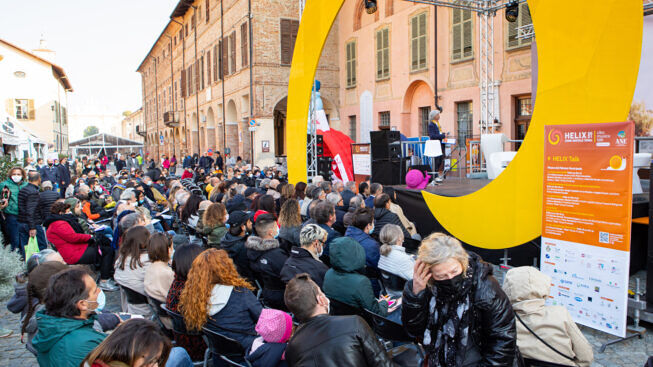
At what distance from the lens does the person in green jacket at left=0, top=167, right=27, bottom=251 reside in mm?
7788

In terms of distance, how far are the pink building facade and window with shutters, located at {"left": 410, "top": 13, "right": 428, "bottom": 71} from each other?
1.5 inches

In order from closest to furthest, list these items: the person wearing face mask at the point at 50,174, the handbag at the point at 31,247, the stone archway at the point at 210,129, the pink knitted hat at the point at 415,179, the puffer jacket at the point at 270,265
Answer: the puffer jacket at the point at 270,265
the handbag at the point at 31,247
the pink knitted hat at the point at 415,179
the person wearing face mask at the point at 50,174
the stone archway at the point at 210,129

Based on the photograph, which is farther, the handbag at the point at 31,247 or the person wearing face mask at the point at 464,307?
the handbag at the point at 31,247

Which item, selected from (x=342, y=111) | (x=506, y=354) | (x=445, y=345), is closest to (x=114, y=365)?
(x=445, y=345)

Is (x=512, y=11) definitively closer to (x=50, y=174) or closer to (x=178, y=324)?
(x=178, y=324)

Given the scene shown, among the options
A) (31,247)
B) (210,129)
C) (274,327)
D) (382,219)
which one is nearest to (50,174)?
(31,247)

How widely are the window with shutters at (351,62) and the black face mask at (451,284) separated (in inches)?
847

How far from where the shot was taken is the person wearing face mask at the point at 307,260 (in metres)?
3.88

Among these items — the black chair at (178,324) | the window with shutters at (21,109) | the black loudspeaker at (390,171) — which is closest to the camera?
the black chair at (178,324)

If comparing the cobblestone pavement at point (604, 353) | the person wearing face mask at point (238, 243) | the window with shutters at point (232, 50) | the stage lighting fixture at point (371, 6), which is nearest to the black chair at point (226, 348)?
the person wearing face mask at point (238, 243)

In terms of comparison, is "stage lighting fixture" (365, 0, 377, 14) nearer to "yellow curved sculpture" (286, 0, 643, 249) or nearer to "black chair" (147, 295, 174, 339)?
"yellow curved sculpture" (286, 0, 643, 249)

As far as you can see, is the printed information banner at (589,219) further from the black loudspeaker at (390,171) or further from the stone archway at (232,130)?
the stone archway at (232,130)

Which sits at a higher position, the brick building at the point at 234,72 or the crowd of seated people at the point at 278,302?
the brick building at the point at 234,72

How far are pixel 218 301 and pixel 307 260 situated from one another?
3.28 feet
